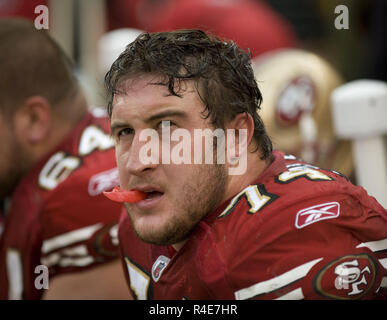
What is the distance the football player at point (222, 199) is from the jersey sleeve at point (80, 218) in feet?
1.59

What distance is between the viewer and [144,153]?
0.99 metres

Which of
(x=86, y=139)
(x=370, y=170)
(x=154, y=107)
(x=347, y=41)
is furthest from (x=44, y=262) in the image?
(x=347, y=41)

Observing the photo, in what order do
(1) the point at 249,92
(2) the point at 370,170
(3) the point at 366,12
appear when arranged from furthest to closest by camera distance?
(3) the point at 366,12, (2) the point at 370,170, (1) the point at 249,92

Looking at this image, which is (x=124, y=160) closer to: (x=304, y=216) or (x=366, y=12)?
(x=304, y=216)

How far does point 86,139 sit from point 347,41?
106 inches

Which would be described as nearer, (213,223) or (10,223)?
(213,223)

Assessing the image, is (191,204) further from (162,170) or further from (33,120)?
(33,120)

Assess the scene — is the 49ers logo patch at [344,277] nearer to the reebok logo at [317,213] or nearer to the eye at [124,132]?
the reebok logo at [317,213]

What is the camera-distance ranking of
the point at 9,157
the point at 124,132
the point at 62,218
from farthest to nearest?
the point at 9,157 < the point at 62,218 < the point at 124,132

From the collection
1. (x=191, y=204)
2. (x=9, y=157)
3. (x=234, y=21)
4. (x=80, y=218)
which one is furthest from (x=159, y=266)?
(x=234, y=21)

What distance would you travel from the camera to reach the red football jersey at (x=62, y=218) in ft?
5.04

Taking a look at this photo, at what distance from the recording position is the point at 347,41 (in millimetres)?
3900

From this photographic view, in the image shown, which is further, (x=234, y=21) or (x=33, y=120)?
(x=234, y=21)

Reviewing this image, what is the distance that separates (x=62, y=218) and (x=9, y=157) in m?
0.26
